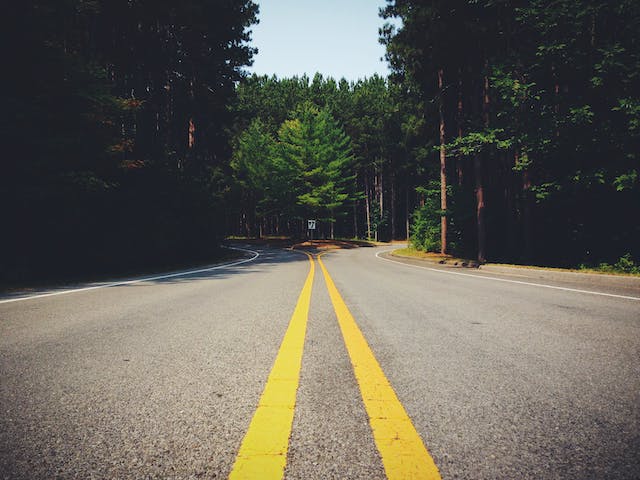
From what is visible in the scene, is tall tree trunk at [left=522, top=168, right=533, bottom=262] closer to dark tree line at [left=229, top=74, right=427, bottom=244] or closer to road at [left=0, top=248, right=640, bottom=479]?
road at [left=0, top=248, right=640, bottom=479]

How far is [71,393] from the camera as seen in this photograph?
187 cm

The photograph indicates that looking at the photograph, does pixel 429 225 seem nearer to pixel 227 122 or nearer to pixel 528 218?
pixel 528 218

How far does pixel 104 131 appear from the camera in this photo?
10.3 m

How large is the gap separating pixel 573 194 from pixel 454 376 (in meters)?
13.4

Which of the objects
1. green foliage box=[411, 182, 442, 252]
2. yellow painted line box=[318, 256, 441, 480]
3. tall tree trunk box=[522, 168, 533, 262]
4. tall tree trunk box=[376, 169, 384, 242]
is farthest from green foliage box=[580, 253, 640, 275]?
tall tree trunk box=[376, 169, 384, 242]

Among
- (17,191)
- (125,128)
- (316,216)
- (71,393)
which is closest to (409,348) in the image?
(71,393)

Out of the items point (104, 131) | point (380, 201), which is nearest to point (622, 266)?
point (104, 131)

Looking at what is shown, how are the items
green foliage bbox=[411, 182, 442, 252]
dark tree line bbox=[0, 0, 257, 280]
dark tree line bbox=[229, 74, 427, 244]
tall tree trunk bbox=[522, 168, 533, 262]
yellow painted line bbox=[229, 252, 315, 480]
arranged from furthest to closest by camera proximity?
dark tree line bbox=[229, 74, 427, 244], green foliage bbox=[411, 182, 442, 252], tall tree trunk bbox=[522, 168, 533, 262], dark tree line bbox=[0, 0, 257, 280], yellow painted line bbox=[229, 252, 315, 480]

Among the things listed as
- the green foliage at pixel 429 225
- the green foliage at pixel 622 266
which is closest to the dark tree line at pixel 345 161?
the green foliage at pixel 429 225

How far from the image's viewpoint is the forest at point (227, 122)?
922 cm

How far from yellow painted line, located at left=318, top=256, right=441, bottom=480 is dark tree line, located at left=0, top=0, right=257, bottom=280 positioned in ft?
34.4

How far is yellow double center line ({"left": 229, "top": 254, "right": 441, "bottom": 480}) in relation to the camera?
→ 3.85 feet

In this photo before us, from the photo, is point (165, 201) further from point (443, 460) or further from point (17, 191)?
point (443, 460)

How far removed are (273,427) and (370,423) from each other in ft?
1.54
